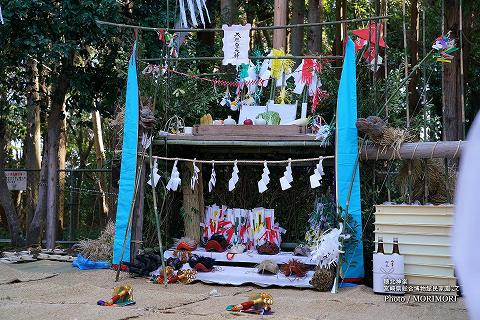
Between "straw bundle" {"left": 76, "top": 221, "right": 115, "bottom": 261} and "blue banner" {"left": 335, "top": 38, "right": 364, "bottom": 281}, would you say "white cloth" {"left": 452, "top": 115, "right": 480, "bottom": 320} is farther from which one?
"straw bundle" {"left": 76, "top": 221, "right": 115, "bottom": 261}

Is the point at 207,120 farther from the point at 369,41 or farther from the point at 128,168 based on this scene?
the point at 369,41

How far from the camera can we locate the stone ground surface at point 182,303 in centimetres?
691

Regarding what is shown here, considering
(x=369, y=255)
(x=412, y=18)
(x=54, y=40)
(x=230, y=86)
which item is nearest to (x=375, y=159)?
(x=369, y=255)

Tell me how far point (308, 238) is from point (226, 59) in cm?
300

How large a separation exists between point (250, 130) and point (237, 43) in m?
1.37

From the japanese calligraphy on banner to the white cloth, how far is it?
824 cm

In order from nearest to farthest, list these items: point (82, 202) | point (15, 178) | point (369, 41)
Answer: point (369, 41) → point (15, 178) → point (82, 202)

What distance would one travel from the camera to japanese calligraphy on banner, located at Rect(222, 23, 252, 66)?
9930mm

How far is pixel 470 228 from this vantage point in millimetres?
1788

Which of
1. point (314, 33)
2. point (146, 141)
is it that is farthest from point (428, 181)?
point (314, 33)

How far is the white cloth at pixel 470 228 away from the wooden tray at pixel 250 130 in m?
7.70

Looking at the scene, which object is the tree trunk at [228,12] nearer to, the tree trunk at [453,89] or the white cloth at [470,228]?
the tree trunk at [453,89]

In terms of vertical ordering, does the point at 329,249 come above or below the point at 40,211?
below

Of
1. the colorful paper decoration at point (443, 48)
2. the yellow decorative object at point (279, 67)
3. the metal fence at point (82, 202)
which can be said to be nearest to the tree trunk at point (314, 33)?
the yellow decorative object at point (279, 67)
